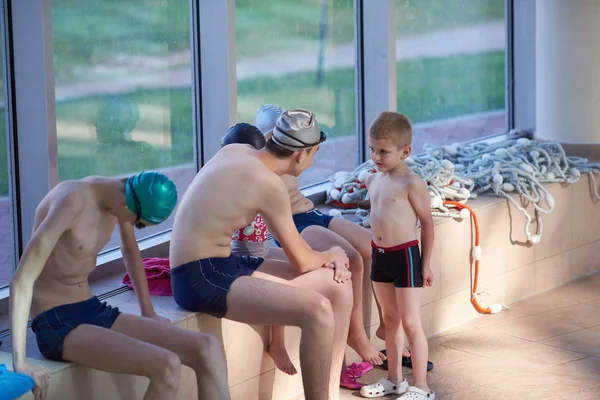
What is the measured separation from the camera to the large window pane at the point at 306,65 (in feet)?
19.9

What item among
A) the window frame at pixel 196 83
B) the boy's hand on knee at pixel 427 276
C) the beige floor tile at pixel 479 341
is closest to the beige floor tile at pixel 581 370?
the beige floor tile at pixel 479 341

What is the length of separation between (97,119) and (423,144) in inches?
136

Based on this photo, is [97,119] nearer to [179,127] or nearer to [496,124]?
[179,127]

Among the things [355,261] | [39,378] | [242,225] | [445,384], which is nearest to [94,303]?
[39,378]

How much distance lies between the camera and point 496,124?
8.80m

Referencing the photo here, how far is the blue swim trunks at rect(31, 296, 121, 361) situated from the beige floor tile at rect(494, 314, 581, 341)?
2.87 metres

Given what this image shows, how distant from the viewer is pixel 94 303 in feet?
12.1

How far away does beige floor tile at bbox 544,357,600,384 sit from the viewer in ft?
16.1

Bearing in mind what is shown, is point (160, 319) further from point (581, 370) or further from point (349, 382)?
point (581, 370)

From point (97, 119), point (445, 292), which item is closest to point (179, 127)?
point (97, 119)

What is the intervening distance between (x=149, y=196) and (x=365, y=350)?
1625mm

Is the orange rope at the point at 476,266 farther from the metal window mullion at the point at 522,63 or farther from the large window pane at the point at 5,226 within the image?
the metal window mullion at the point at 522,63

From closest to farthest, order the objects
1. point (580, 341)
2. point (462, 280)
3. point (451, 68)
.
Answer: point (580, 341) → point (462, 280) → point (451, 68)

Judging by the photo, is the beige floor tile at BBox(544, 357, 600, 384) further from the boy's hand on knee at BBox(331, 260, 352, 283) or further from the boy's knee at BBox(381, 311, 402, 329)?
the boy's hand on knee at BBox(331, 260, 352, 283)
